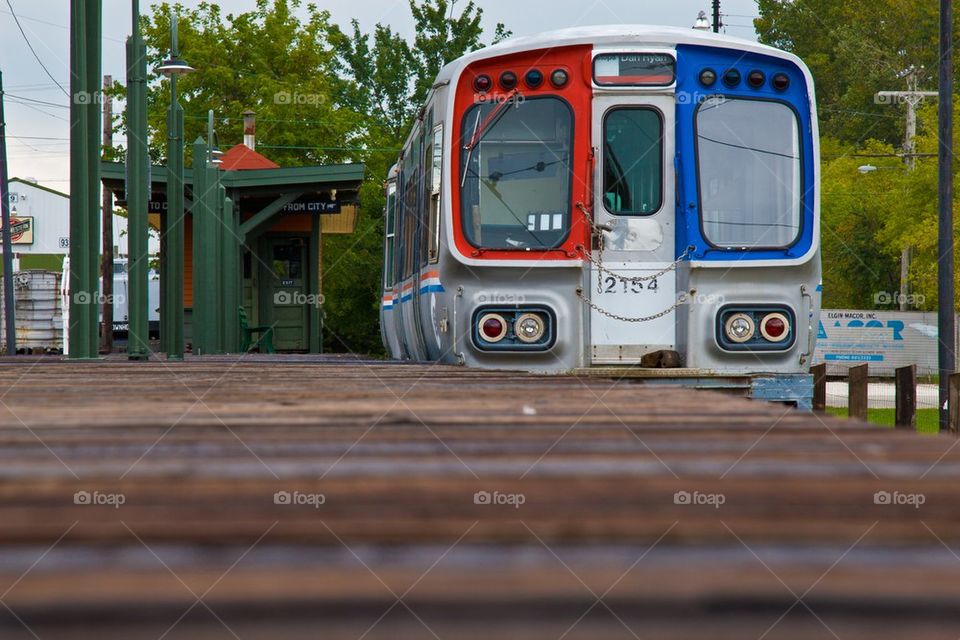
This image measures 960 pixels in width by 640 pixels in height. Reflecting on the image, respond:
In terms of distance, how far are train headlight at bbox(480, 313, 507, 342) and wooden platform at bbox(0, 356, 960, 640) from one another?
7.38 m

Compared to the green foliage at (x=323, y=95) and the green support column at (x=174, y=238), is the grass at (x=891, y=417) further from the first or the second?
the green foliage at (x=323, y=95)

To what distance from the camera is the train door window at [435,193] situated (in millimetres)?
Answer: 10344

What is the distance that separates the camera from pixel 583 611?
46.6 inches

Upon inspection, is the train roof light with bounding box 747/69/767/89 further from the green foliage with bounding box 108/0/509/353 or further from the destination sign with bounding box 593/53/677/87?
the green foliage with bounding box 108/0/509/353

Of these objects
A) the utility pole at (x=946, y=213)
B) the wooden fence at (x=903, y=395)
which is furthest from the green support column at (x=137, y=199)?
the utility pole at (x=946, y=213)

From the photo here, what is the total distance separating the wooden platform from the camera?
1.15 metres

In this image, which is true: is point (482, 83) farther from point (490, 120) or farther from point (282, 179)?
point (282, 179)

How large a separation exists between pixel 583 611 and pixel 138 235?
14049mm

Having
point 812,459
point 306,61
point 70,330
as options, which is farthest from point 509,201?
point 306,61

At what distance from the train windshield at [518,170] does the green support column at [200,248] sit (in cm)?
1130

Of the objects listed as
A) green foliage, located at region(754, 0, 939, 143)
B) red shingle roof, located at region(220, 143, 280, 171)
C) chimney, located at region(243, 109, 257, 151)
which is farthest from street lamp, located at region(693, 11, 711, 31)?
green foliage, located at region(754, 0, 939, 143)
